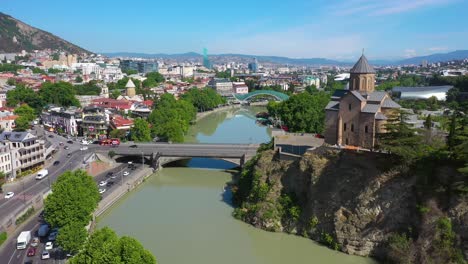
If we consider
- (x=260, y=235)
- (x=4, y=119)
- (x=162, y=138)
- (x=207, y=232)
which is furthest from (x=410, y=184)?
(x=4, y=119)

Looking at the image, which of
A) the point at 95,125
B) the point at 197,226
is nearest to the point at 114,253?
the point at 197,226

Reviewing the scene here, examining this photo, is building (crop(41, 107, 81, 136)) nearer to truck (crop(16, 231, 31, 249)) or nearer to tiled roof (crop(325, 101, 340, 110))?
truck (crop(16, 231, 31, 249))

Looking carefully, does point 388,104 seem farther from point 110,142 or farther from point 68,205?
point 110,142

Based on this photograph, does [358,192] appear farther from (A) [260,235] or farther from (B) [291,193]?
(A) [260,235]

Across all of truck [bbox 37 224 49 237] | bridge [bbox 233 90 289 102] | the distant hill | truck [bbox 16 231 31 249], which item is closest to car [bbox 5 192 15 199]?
truck [bbox 37 224 49 237]

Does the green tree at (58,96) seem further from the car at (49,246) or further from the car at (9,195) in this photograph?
the car at (49,246)
